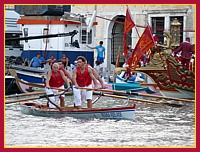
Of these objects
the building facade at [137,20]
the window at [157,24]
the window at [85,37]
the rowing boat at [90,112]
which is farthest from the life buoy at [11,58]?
the rowing boat at [90,112]

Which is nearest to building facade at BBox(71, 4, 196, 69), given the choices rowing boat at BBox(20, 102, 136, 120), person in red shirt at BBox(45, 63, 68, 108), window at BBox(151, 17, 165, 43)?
window at BBox(151, 17, 165, 43)

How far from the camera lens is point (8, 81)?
2333 centimetres

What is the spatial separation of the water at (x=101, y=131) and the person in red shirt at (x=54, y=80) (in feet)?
2.19

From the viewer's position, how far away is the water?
43.9 ft

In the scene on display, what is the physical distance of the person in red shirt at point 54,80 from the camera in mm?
16953

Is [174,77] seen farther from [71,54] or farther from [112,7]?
[112,7]

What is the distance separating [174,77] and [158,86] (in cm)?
85

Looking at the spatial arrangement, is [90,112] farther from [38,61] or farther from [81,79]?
[38,61]

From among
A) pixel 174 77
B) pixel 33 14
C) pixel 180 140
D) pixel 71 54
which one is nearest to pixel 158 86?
pixel 174 77

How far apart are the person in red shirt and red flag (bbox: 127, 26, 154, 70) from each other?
4.18 m

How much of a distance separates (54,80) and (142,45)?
4497 millimetres

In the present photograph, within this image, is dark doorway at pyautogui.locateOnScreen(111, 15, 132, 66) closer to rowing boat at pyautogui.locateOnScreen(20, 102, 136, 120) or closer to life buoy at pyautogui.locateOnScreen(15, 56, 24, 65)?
life buoy at pyautogui.locateOnScreen(15, 56, 24, 65)

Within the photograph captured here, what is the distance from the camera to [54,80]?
17219mm

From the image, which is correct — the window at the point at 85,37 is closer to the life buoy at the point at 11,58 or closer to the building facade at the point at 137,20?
the building facade at the point at 137,20
